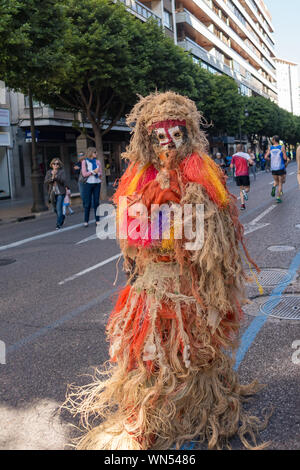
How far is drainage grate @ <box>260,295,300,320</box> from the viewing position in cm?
465

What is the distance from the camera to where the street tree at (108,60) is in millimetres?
19469

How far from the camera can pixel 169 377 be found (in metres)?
2.62

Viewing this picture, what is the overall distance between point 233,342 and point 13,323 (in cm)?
282

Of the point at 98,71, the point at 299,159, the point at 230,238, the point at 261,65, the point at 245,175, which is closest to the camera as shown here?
the point at 230,238

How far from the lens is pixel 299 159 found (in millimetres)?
8602

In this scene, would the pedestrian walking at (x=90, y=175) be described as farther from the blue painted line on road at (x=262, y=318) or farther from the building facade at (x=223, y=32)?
the building facade at (x=223, y=32)

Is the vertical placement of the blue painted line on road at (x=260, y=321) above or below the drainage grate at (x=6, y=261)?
below

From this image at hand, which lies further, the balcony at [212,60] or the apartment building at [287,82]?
the apartment building at [287,82]

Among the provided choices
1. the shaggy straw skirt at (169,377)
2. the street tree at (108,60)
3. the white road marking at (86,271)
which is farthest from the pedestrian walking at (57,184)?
the shaggy straw skirt at (169,377)

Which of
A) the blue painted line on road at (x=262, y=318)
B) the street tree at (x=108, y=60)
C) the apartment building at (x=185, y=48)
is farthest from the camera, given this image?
the apartment building at (x=185, y=48)

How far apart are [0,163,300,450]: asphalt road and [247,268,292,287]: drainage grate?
5 cm

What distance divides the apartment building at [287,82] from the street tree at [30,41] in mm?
159124
